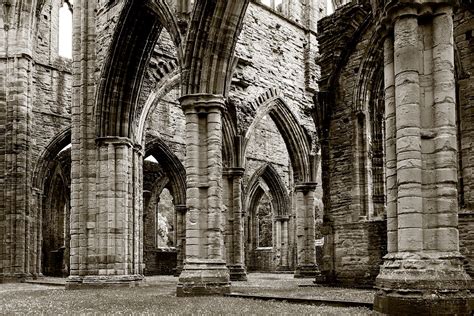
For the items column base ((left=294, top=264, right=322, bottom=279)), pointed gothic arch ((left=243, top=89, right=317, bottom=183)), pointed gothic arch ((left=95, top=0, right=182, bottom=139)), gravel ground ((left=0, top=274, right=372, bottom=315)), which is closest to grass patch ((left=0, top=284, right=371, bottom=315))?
gravel ground ((left=0, top=274, right=372, bottom=315))

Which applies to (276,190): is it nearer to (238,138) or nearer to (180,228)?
(180,228)

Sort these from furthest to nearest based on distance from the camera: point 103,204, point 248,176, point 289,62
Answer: point 248,176 → point 289,62 → point 103,204

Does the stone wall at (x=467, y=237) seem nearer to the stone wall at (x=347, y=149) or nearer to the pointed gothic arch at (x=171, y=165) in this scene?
the stone wall at (x=347, y=149)

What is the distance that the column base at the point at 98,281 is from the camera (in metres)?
14.4


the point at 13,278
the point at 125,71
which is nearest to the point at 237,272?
the point at 125,71

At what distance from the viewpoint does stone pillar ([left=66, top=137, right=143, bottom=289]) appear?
579 inches

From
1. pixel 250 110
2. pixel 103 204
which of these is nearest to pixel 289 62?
pixel 250 110

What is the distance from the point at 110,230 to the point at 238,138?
5390mm

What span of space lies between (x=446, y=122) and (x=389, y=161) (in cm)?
84

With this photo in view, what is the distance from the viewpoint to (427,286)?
662 cm

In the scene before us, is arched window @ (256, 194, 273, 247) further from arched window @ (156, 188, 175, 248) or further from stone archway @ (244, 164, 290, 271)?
arched window @ (156, 188, 175, 248)

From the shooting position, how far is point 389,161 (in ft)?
25.0

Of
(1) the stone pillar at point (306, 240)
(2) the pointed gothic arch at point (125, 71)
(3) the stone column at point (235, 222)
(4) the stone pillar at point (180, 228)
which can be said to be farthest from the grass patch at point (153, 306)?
(4) the stone pillar at point (180, 228)

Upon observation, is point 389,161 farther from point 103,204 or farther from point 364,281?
point 103,204
